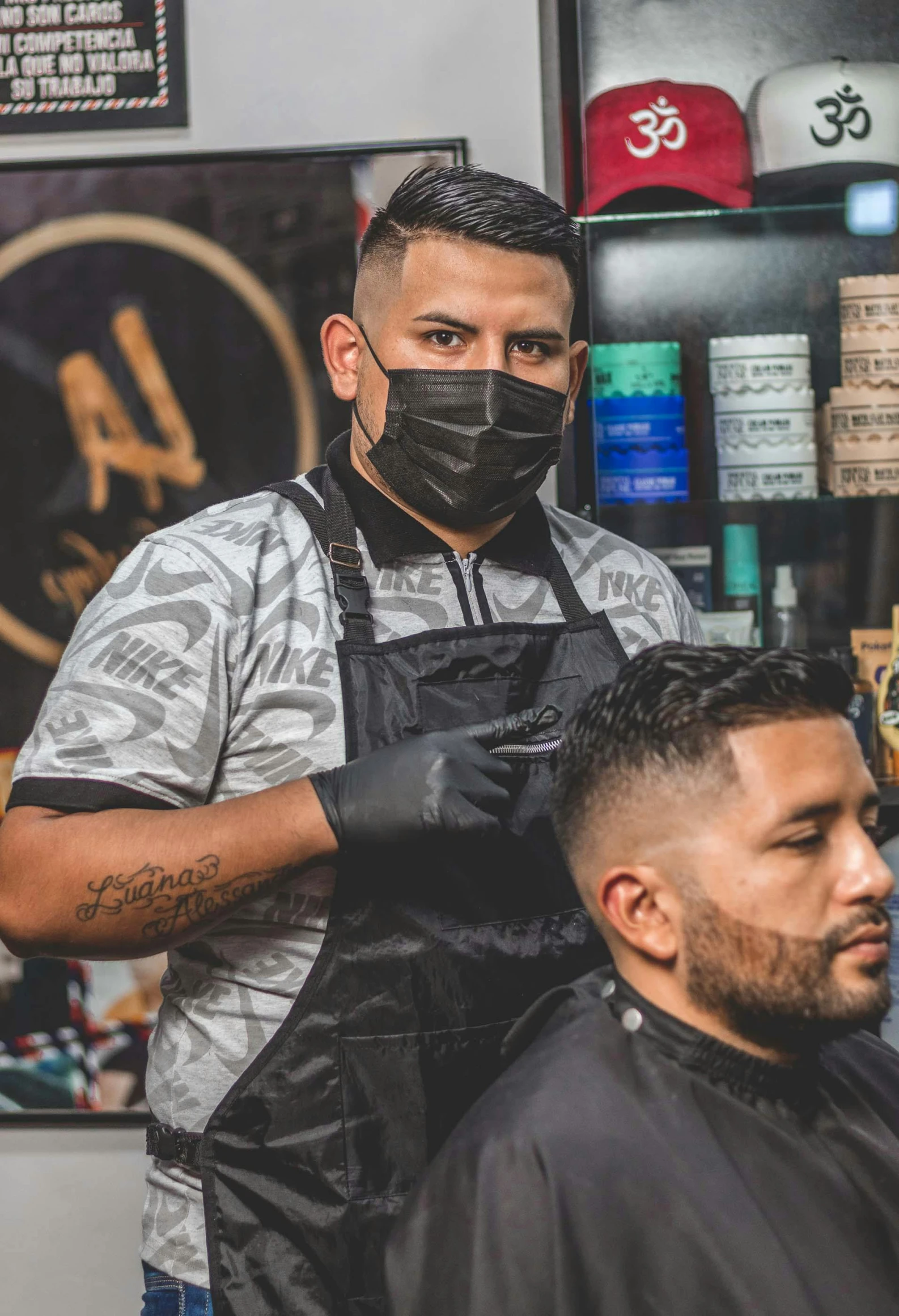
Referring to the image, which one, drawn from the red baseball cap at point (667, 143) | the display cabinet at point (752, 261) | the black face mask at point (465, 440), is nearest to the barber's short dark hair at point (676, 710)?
the black face mask at point (465, 440)

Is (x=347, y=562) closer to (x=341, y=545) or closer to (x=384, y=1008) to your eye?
(x=341, y=545)

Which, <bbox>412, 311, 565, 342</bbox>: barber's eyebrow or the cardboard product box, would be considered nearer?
<bbox>412, 311, 565, 342</bbox>: barber's eyebrow

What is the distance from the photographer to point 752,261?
2.86 meters

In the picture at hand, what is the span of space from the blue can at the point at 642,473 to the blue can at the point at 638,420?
0.6 inches

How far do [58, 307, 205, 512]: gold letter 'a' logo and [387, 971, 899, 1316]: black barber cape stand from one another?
1712 millimetres

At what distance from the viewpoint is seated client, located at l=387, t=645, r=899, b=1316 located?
1.30 meters

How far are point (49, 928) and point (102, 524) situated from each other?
149 centimetres

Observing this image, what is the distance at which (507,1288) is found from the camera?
127cm

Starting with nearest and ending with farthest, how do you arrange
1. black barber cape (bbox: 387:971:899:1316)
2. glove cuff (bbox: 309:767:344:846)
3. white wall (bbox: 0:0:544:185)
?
black barber cape (bbox: 387:971:899:1316) < glove cuff (bbox: 309:767:344:846) < white wall (bbox: 0:0:544:185)

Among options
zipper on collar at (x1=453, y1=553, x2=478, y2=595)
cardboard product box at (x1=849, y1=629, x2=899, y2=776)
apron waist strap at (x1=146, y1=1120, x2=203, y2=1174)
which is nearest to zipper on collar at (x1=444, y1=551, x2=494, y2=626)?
→ zipper on collar at (x1=453, y1=553, x2=478, y2=595)

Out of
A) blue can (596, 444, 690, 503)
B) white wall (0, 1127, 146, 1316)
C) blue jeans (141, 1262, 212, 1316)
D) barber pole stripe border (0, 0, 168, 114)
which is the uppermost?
barber pole stripe border (0, 0, 168, 114)

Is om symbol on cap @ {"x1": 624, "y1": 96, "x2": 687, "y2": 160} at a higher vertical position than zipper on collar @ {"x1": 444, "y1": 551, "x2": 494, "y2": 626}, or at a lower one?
higher

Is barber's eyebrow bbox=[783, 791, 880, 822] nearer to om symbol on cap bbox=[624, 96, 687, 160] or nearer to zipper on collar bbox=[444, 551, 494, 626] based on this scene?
zipper on collar bbox=[444, 551, 494, 626]

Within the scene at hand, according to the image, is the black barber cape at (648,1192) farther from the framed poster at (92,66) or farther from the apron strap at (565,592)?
the framed poster at (92,66)
